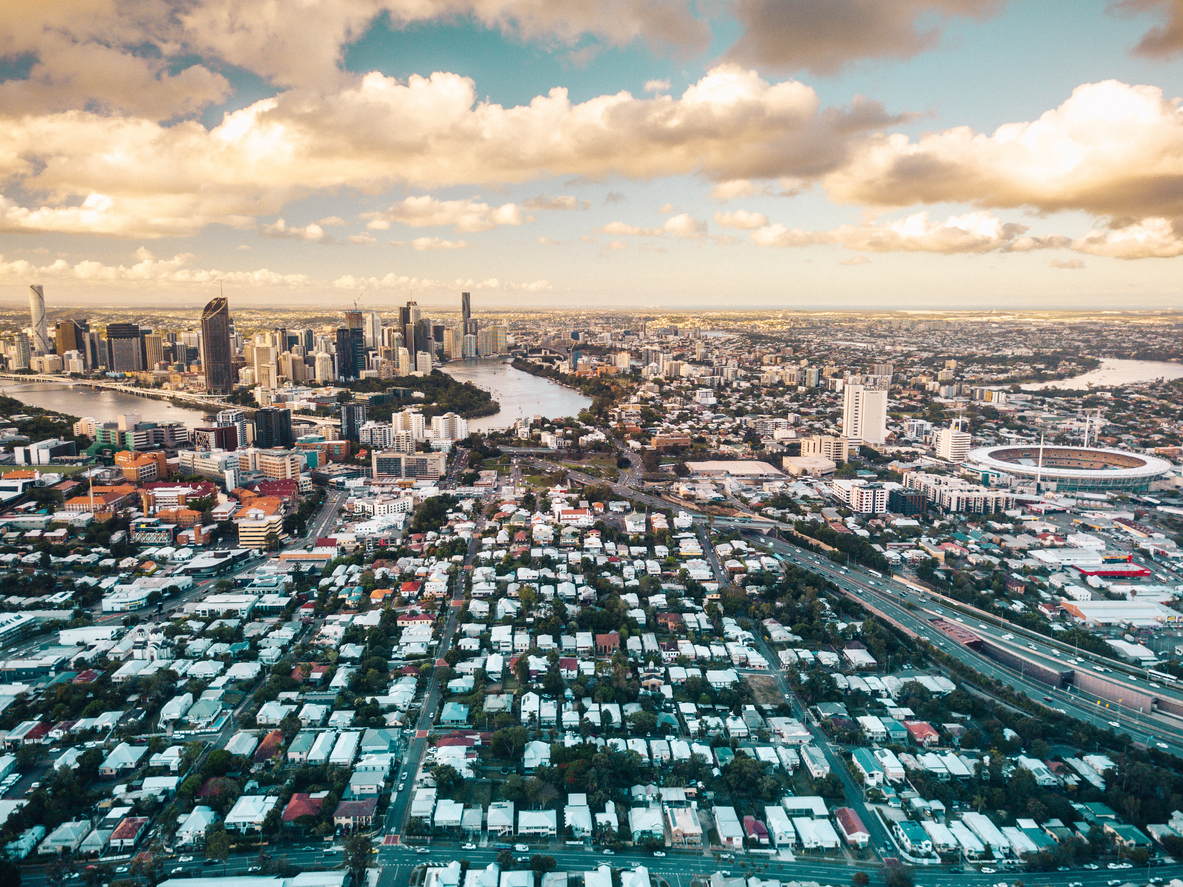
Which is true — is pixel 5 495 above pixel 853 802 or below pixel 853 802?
above

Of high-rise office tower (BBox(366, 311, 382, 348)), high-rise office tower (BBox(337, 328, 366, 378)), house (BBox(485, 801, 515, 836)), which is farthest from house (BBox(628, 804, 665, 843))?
high-rise office tower (BBox(366, 311, 382, 348))

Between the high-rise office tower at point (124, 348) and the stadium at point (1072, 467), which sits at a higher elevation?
the high-rise office tower at point (124, 348)

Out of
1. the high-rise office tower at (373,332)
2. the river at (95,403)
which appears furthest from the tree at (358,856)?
the high-rise office tower at (373,332)

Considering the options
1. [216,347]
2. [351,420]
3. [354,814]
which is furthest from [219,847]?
[216,347]

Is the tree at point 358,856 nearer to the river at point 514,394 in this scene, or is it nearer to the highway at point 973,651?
the highway at point 973,651

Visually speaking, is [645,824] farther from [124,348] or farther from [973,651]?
[124,348]

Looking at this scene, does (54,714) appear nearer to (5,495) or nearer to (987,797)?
(987,797)

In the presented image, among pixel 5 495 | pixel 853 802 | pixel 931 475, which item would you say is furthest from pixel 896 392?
pixel 5 495
